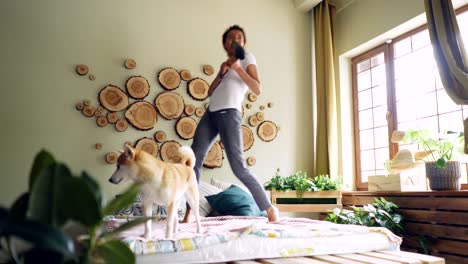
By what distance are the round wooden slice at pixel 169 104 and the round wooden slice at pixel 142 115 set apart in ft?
0.25

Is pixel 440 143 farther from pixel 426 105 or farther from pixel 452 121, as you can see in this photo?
pixel 426 105

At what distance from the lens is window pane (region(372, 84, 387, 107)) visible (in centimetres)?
382

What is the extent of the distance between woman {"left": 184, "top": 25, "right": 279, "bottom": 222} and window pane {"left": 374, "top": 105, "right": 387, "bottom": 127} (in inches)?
84.0

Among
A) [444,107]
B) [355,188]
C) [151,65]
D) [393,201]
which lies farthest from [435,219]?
[151,65]

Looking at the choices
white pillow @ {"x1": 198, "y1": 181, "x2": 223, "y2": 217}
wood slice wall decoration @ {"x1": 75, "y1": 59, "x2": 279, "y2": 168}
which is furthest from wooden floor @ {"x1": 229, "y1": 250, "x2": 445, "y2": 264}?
wood slice wall decoration @ {"x1": 75, "y1": 59, "x2": 279, "y2": 168}

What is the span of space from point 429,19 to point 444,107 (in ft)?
2.49

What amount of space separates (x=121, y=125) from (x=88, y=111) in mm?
311

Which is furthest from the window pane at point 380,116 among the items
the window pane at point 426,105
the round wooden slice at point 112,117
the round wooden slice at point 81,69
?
the round wooden slice at point 81,69

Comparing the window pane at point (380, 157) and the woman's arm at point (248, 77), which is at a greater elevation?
the woman's arm at point (248, 77)

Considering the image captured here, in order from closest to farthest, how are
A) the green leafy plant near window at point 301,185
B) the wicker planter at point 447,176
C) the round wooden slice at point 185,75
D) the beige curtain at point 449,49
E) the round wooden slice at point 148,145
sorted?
1. the wicker planter at point 447,176
2. the beige curtain at point 449,49
3. the green leafy plant near window at point 301,185
4. the round wooden slice at point 148,145
5. the round wooden slice at point 185,75

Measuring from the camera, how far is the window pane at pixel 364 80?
405 cm

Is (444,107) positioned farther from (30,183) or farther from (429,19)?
(30,183)

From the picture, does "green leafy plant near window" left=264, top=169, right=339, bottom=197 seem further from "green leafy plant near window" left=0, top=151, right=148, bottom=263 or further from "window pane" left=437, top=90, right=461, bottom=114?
"green leafy plant near window" left=0, top=151, right=148, bottom=263

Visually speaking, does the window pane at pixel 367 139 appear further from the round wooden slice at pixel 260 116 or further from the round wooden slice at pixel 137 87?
the round wooden slice at pixel 137 87
